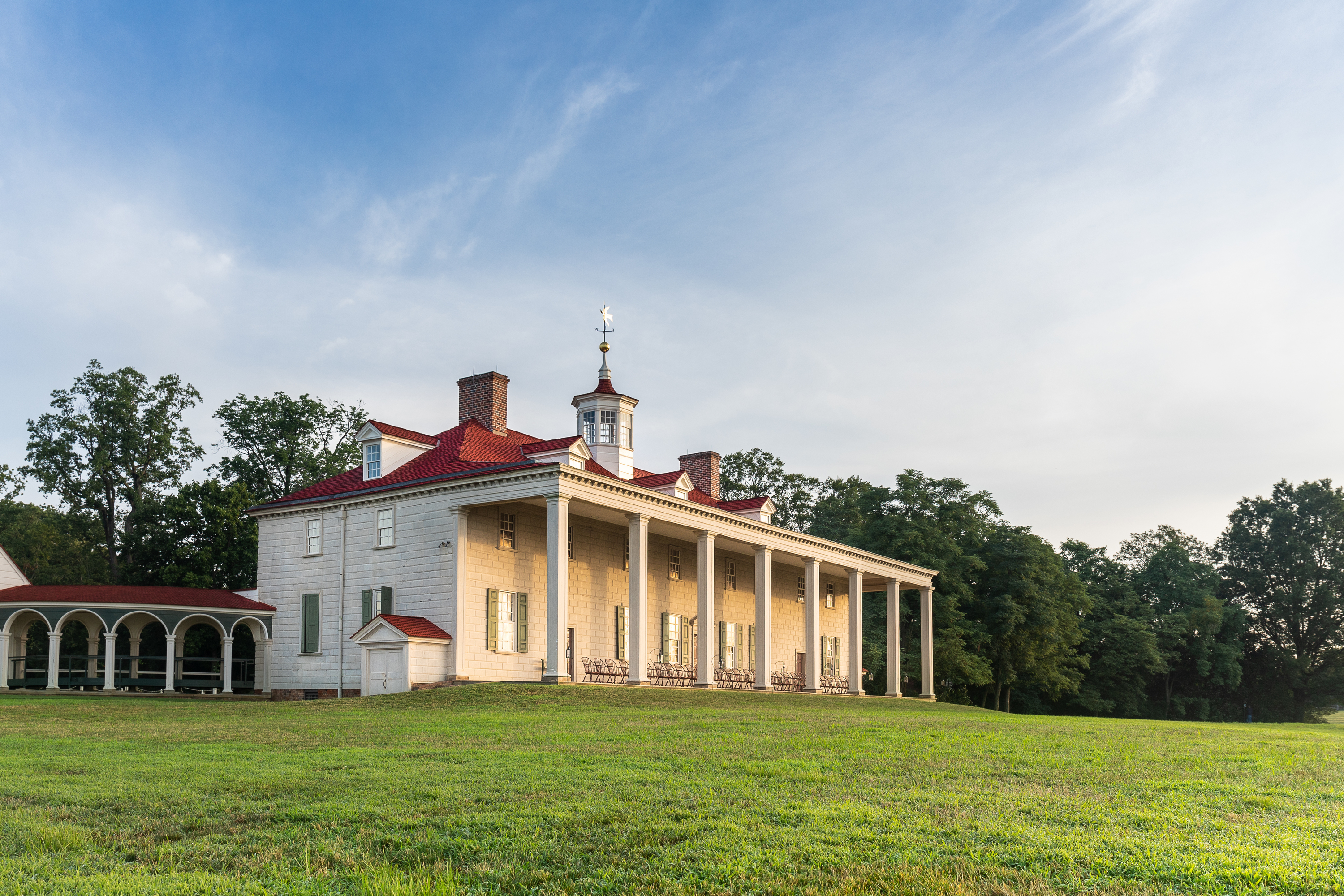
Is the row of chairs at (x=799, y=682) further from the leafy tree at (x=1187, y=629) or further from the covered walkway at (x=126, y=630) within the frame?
the leafy tree at (x=1187, y=629)

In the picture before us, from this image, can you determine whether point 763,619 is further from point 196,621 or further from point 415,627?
point 196,621

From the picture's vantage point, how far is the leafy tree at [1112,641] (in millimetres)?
62500

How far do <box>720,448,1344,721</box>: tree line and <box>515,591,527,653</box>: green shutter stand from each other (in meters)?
22.5

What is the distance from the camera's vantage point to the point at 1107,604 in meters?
65.0

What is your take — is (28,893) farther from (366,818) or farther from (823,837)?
Result: (823,837)

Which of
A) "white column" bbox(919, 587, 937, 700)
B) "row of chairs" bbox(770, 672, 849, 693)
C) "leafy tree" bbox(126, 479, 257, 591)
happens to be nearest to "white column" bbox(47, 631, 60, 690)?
"leafy tree" bbox(126, 479, 257, 591)

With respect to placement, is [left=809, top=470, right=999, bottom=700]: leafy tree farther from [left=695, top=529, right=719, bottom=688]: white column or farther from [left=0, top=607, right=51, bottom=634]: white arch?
[left=0, top=607, right=51, bottom=634]: white arch

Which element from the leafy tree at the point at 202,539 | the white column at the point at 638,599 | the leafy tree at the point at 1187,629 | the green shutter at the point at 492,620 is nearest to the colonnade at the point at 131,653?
the leafy tree at the point at 202,539

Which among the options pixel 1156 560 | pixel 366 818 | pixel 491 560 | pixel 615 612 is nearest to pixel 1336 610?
pixel 1156 560

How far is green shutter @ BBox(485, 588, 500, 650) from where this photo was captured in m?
31.9

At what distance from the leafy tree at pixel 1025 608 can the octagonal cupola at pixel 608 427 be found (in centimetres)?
2123

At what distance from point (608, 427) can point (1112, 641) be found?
38069mm

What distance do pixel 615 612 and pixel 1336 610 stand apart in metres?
58.5

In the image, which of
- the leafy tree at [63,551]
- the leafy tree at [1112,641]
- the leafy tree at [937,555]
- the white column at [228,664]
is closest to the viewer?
the white column at [228,664]
